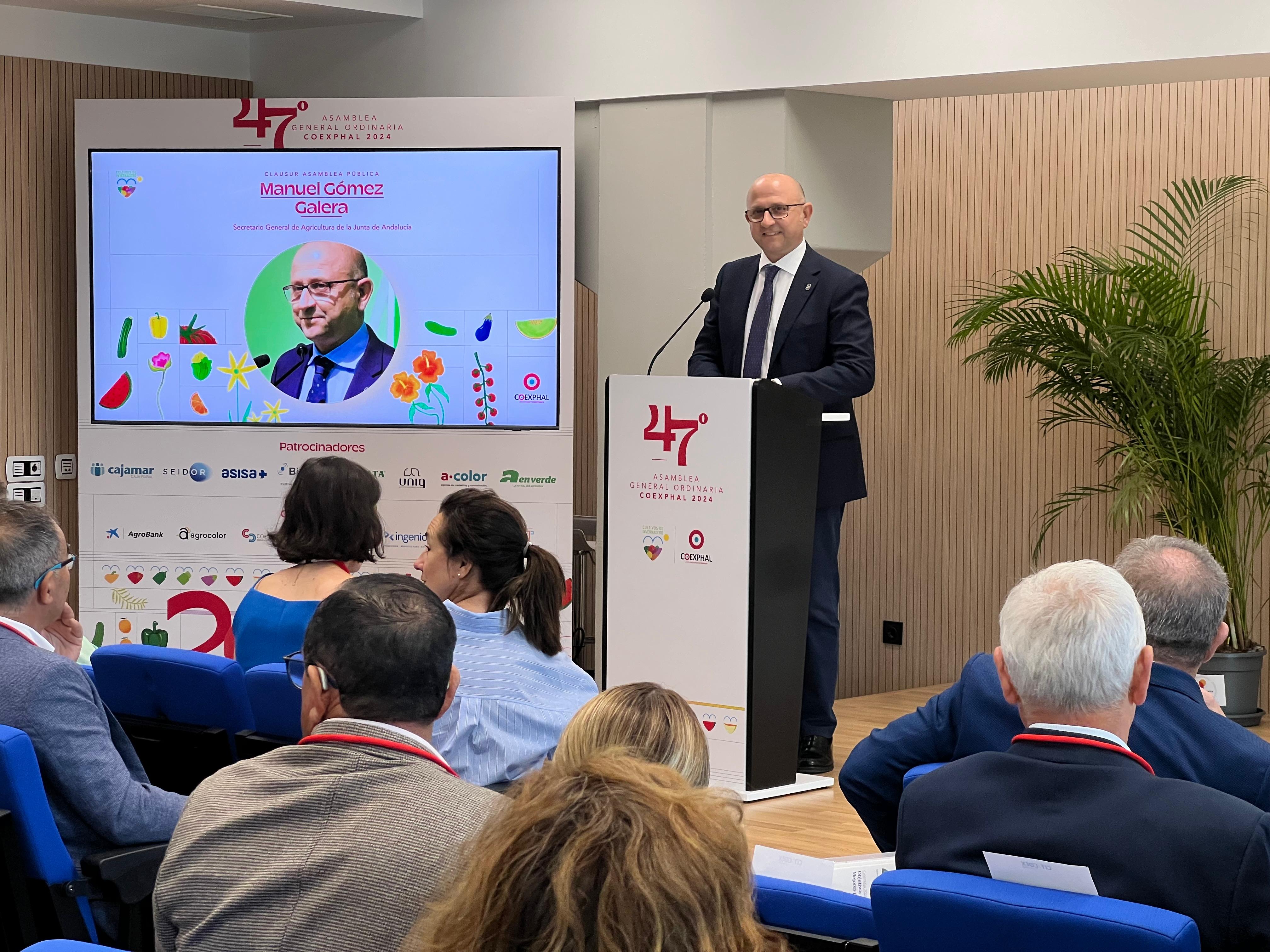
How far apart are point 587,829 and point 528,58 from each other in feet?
17.3

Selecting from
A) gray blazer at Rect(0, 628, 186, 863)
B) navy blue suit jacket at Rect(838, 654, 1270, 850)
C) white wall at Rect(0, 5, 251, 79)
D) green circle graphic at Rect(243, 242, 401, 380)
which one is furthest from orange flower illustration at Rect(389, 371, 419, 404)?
navy blue suit jacket at Rect(838, 654, 1270, 850)

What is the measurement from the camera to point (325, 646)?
192 centimetres

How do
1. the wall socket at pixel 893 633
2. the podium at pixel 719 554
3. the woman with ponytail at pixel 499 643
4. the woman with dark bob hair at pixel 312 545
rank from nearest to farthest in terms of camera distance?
1. the woman with ponytail at pixel 499 643
2. the woman with dark bob hair at pixel 312 545
3. the podium at pixel 719 554
4. the wall socket at pixel 893 633

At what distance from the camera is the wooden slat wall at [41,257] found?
5992 mm

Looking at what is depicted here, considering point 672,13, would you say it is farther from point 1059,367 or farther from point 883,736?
point 883,736

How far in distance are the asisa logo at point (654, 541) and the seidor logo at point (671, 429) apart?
0.22 metres

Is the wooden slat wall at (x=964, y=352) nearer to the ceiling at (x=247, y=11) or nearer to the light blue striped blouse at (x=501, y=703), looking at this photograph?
the ceiling at (x=247, y=11)

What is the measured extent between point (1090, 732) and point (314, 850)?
38.7 inches

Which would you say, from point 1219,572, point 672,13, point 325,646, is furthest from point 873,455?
point 325,646

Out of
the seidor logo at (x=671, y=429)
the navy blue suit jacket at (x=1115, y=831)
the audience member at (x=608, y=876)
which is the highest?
the seidor logo at (x=671, y=429)

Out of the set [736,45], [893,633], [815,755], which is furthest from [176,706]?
[893,633]

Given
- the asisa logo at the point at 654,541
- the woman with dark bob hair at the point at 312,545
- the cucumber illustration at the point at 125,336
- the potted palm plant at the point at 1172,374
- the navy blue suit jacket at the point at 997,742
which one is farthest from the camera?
the cucumber illustration at the point at 125,336

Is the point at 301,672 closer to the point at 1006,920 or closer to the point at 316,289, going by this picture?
the point at 1006,920

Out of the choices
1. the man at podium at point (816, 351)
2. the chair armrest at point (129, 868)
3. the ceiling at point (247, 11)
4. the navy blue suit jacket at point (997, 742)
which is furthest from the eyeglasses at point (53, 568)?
the ceiling at point (247, 11)
